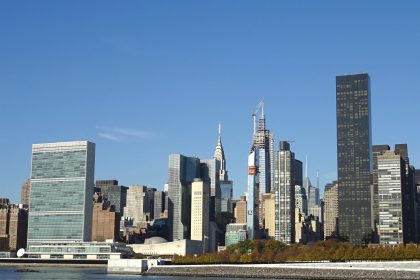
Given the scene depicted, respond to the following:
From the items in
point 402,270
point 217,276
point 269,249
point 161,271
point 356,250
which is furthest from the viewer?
point 269,249

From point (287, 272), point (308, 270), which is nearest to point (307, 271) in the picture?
point (308, 270)

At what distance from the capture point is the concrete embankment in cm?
11981

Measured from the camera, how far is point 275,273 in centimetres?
13338

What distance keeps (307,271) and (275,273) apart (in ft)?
23.6

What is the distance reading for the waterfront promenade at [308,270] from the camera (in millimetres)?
119750

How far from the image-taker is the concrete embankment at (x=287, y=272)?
119812mm

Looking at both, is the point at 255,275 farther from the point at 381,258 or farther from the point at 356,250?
the point at 356,250

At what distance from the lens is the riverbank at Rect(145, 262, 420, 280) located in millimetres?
119750

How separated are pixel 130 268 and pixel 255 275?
1372 inches

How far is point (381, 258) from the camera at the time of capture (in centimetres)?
14500

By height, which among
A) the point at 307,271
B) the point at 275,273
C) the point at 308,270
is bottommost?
the point at 275,273

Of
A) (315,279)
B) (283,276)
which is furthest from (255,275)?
(315,279)

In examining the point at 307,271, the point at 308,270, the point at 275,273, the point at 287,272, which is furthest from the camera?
the point at 275,273

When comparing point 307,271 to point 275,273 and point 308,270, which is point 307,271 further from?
point 275,273
